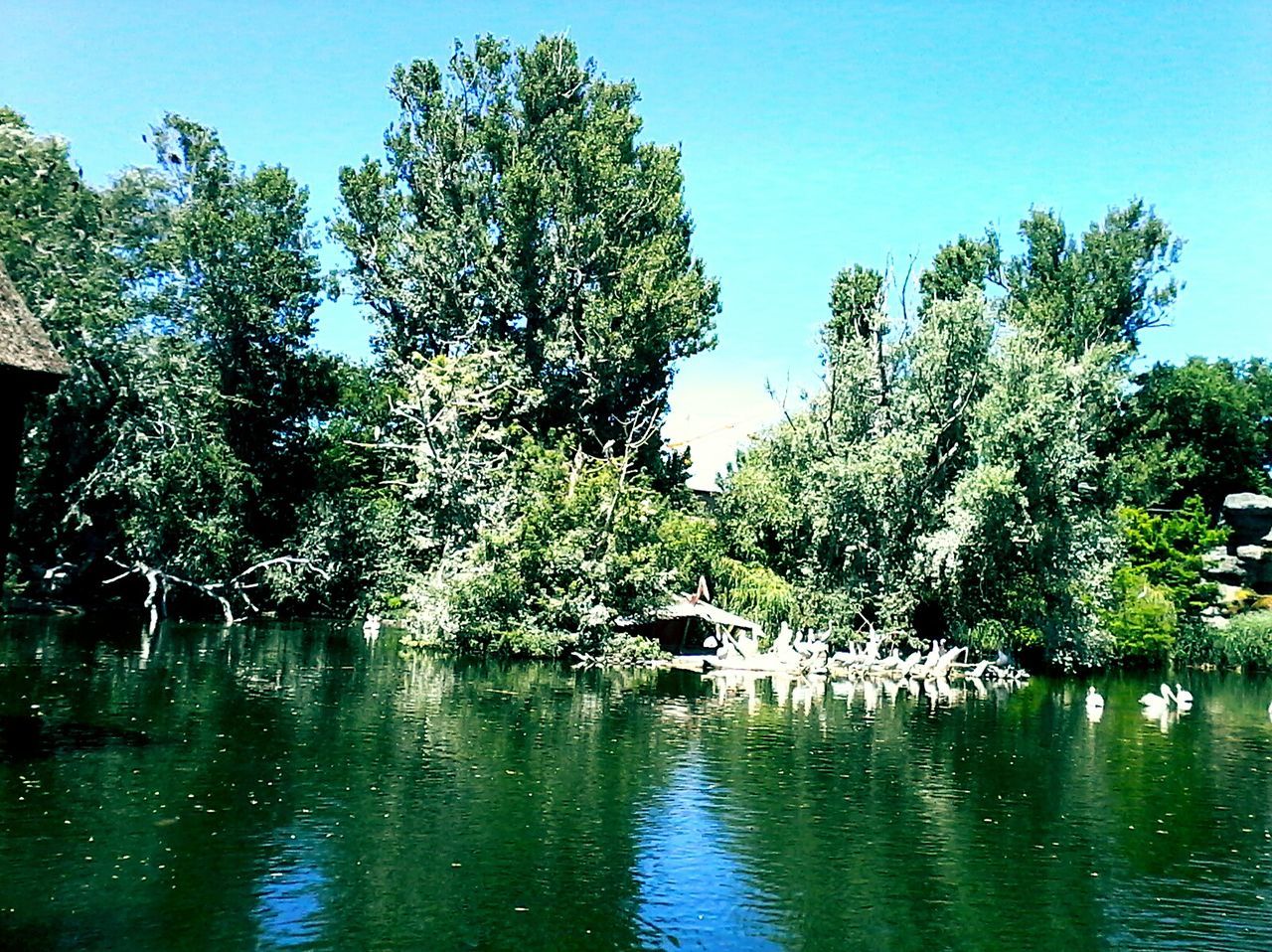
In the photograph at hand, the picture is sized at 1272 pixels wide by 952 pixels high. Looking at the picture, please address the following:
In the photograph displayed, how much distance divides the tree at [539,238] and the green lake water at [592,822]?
73.5 feet

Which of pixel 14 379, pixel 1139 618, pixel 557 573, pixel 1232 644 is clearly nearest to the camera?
pixel 14 379

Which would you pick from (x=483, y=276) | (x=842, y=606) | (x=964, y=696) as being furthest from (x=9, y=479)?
(x=483, y=276)

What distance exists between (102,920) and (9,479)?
7483 millimetres

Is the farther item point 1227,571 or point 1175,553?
point 1227,571

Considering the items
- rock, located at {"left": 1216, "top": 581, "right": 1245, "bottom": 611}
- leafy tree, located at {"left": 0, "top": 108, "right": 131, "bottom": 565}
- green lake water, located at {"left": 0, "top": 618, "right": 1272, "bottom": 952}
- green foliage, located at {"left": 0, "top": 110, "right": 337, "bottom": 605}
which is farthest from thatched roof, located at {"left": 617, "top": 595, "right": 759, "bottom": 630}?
rock, located at {"left": 1216, "top": 581, "right": 1245, "bottom": 611}

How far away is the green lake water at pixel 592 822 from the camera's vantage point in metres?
10.7

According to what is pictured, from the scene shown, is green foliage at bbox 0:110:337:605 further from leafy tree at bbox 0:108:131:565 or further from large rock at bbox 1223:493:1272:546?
large rock at bbox 1223:493:1272:546

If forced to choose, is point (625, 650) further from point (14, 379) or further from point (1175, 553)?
point (1175, 553)

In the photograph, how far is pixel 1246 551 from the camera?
54.0 m

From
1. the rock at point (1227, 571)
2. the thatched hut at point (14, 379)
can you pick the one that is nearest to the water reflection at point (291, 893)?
the thatched hut at point (14, 379)

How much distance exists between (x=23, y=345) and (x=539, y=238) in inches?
1260

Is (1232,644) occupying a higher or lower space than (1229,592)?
lower

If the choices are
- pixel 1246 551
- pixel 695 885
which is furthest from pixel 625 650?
pixel 1246 551

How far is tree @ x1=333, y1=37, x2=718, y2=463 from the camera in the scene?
150 ft
